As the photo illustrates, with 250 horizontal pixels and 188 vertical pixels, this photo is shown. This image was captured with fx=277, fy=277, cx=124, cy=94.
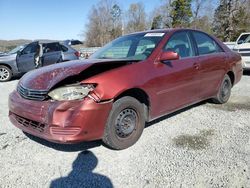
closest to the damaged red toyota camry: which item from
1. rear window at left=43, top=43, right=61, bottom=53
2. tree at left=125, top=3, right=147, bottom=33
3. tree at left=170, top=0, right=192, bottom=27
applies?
rear window at left=43, top=43, right=61, bottom=53

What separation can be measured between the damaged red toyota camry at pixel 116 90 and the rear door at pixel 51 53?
608 centimetres

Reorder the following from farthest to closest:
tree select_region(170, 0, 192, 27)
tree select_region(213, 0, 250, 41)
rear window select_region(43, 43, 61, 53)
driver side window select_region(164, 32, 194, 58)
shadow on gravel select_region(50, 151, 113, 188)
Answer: tree select_region(170, 0, 192, 27) < tree select_region(213, 0, 250, 41) < rear window select_region(43, 43, 61, 53) < driver side window select_region(164, 32, 194, 58) < shadow on gravel select_region(50, 151, 113, 188)

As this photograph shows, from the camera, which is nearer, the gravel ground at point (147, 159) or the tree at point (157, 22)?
the gravel ground at point (147, 159)

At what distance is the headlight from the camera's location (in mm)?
3221

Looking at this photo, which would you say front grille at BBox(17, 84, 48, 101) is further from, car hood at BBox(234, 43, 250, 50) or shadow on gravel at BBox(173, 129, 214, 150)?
car hood at BBox(234, 43, 250, 50)

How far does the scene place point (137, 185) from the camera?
2859 millimetres

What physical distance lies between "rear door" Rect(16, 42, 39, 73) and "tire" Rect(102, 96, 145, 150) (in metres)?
8.02

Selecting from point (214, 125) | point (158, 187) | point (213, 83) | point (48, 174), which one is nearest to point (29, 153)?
point (48, 174)

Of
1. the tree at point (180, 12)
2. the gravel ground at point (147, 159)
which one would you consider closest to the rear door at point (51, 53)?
the gravel ground at point (147, 159)

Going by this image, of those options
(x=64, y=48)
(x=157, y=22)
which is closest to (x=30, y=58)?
(x=64, y=48)

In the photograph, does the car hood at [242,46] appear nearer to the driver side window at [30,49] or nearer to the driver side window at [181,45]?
the driver side window at [181,45]

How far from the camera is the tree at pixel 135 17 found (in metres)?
61.9

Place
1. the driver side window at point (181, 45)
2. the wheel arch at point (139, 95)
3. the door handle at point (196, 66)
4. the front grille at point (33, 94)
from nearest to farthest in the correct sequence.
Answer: the front grille at point (33, 94) < the wheel arch at point (139, 95) < the driver side window at point (181, 45) < the door handle at point (196, 66)

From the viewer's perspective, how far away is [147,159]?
341cm
